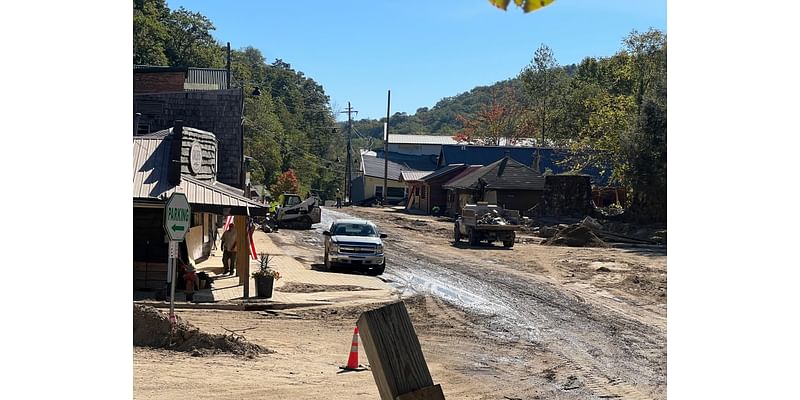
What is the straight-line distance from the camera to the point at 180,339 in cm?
1383

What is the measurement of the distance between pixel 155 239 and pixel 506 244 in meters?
20.1

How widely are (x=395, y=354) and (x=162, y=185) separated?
18510mm

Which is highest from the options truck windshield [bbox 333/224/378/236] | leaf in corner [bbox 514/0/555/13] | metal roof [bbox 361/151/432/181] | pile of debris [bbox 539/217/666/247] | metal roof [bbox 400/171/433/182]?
metal roof [bbox 361/151/432/181]

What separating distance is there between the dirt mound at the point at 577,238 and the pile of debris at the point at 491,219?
12.3ft

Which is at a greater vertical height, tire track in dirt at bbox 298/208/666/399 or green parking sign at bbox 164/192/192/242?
green parking sign at bbox 164/192/192/242

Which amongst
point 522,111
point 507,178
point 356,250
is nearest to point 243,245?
point 356,250

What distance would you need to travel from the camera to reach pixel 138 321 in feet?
45.8

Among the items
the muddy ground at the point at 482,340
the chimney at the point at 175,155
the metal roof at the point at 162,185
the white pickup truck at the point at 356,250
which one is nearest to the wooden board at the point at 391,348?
the muddy ground at the point at 482,340

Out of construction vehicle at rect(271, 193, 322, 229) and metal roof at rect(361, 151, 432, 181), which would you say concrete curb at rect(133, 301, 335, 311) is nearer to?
construction vehicle at rect(271, 193, 322, 229)

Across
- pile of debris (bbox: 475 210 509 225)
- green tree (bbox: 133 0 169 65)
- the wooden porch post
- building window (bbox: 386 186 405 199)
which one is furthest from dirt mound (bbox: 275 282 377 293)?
building window (bbox: 386 186 405 199)

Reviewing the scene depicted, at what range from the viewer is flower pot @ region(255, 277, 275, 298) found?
1947 centimetres

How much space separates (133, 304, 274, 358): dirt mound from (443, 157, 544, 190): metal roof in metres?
42.9

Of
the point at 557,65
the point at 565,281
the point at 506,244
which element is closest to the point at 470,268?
the point at 565,281

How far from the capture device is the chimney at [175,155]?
20.1 metres
